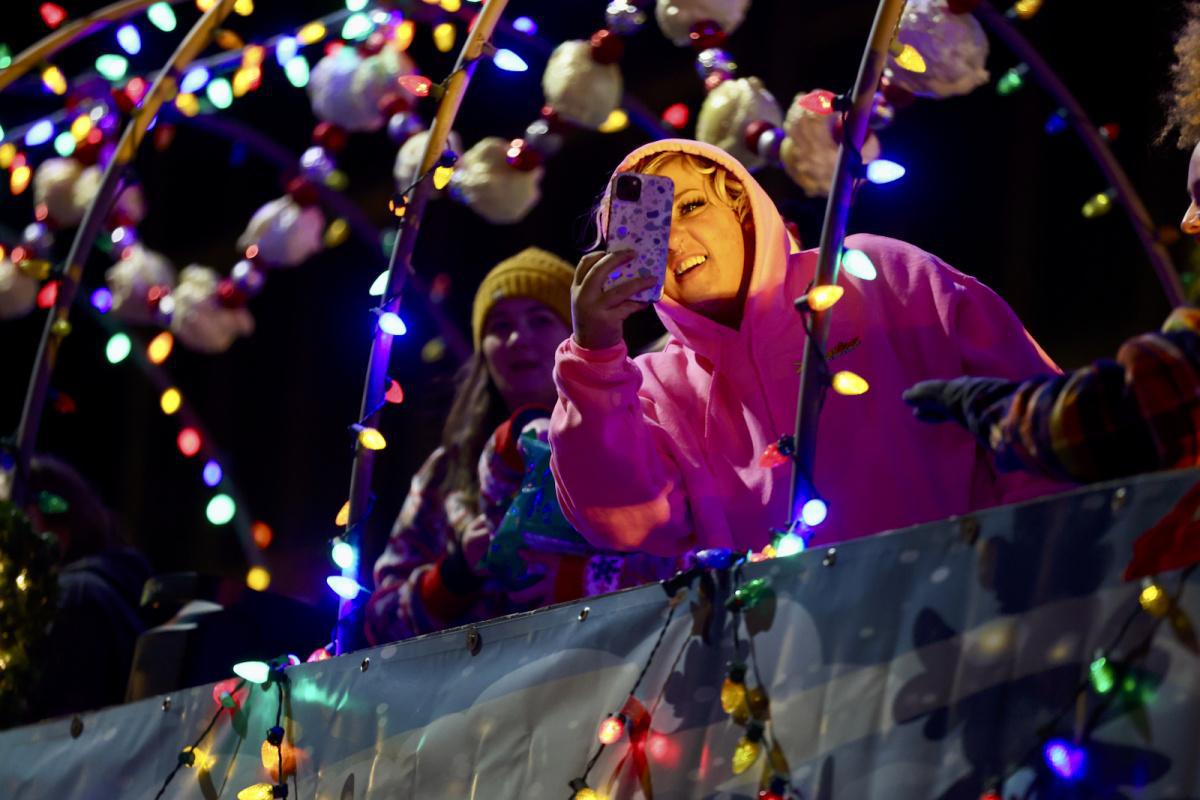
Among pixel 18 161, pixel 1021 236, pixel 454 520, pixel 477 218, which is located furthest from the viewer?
pixel 477 218

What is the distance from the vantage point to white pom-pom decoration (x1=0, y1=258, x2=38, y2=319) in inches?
182

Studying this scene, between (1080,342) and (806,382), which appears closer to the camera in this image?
(806,382)

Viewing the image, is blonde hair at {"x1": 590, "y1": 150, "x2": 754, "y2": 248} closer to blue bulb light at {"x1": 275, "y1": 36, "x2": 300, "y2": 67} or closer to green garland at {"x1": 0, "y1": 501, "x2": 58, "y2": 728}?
green garland at {"x1": 0, "y1": 501, "x2": 58, "y2": 728}

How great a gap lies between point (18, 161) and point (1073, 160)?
3063mm

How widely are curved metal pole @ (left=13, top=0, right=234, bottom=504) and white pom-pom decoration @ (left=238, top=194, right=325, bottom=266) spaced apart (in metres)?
0.97

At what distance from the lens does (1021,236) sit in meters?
4.78

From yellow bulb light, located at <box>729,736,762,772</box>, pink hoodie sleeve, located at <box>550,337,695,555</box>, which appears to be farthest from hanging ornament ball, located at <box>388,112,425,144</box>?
yellow bulb light, located at <box>729,736,762,772</box>

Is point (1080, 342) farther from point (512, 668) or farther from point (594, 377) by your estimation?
point (512, 668)

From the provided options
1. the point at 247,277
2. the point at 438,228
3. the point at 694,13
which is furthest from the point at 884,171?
the point at 438,228

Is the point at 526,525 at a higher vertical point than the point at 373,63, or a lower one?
lower

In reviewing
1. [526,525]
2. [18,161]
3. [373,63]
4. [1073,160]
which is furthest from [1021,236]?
[18,161]

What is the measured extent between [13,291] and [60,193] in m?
0.31

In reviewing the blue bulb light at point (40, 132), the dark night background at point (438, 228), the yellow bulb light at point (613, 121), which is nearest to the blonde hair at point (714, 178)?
the dark night background at point (438, 228)

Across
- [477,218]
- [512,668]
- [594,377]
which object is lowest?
[477,218]
